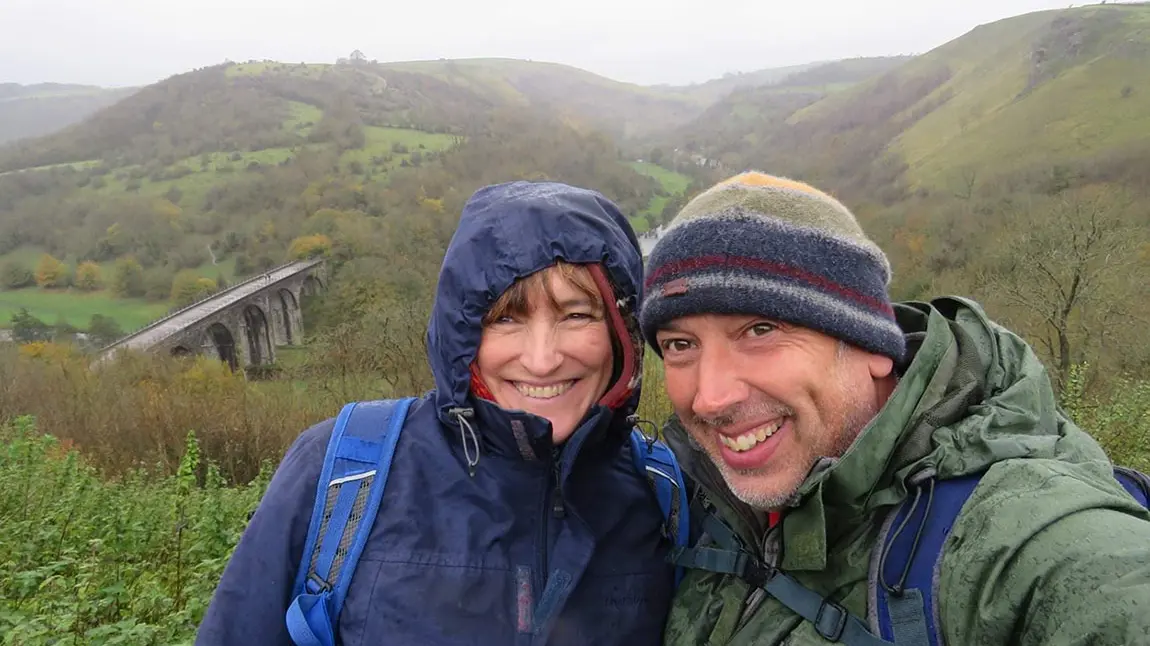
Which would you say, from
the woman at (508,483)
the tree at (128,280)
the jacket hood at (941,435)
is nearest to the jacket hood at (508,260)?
the woman at (508,483)

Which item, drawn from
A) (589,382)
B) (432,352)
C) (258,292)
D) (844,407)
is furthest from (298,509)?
(258,292)

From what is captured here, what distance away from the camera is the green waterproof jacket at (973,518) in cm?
96

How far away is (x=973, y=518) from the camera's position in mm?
1097

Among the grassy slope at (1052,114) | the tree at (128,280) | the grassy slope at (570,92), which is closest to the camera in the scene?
the grassy slope at (1052,114)

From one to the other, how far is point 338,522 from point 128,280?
61.5 metres

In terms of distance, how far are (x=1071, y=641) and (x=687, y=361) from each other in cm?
86

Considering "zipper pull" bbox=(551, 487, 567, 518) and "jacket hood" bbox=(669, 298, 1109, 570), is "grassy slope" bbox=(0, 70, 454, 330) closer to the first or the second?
"zipper pull" bbox=(551, 487, 567, 518)

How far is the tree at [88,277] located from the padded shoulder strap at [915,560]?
64171 mm

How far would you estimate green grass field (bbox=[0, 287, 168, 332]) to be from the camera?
45406mm

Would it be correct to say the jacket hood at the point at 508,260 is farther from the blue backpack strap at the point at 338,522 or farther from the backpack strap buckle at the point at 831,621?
the backpack strap buckle at the point at 831,621

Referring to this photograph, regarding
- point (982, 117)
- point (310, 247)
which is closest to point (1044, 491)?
point (310, 247)

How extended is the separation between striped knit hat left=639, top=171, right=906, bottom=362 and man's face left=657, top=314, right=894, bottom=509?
45mm

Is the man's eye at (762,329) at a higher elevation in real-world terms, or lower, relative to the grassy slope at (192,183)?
higher

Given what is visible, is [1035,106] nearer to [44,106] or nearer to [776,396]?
[776,396]
